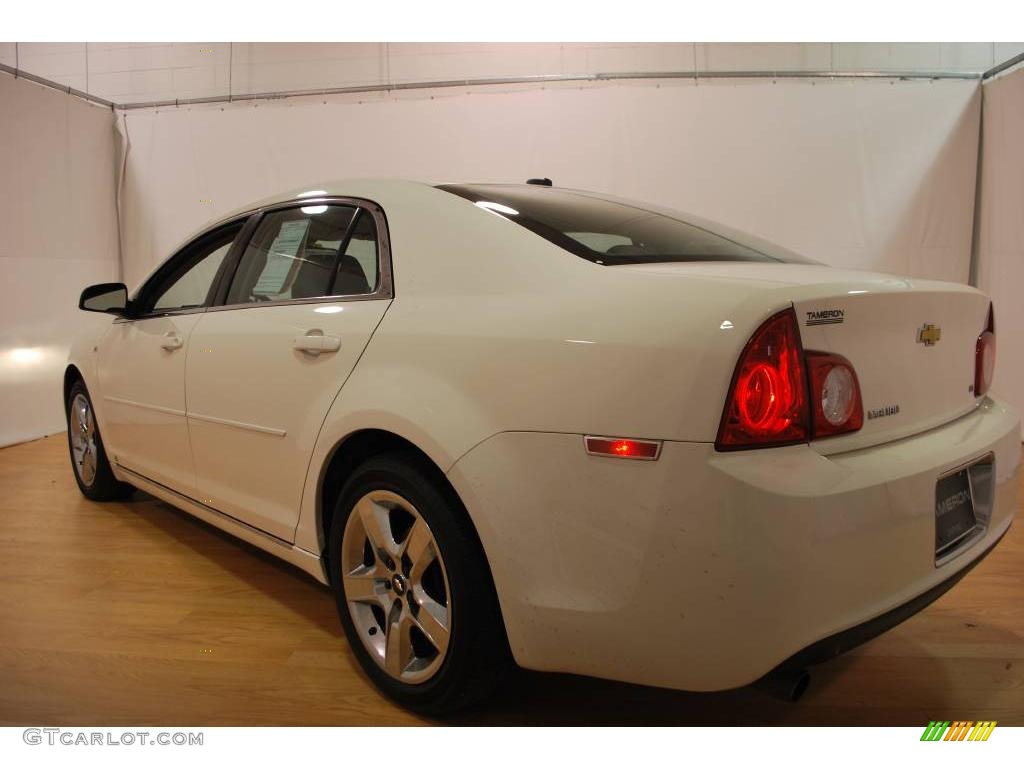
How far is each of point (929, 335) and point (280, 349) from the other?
140 centimetres

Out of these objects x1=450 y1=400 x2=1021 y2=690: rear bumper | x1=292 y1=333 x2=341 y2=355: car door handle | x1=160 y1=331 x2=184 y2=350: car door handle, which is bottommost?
x1=450 y1=400 x2=1021 y2=690: rear bumper

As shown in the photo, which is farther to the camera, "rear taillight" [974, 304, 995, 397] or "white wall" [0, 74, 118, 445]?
"white wall" [0, 74, 118, 445]

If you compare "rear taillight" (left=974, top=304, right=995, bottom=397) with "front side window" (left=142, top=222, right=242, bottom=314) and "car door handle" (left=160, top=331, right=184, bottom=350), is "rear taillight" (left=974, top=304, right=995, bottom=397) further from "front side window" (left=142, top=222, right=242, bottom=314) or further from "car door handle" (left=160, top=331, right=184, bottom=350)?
"car door handle" (left=160, top=331, right=184, bottom=350)

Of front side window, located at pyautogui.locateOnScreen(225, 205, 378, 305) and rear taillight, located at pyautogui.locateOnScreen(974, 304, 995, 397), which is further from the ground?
front side window, located at pyautogui.locateOnScreen(225, 205, 378, 305)

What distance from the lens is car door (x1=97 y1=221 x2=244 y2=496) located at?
7.11ft

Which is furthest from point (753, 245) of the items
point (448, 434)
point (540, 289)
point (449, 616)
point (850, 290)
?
point (449, 616)

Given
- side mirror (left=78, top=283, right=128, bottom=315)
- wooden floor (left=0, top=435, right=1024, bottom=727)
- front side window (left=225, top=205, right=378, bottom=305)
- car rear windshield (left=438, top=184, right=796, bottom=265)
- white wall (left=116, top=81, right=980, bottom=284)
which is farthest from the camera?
white wall (left=116, top=81, right=980, bottom=284)

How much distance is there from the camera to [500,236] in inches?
54.9

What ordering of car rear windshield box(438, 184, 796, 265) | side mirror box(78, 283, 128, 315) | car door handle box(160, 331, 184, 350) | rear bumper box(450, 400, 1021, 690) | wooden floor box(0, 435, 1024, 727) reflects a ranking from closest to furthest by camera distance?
rear bumper box(450, 400, 1021, 690)
car rear windshield box(438, 184, 796, 265)
wooden floor box(0, 435, 1024, 727)
car door handle box(160, 331, 184, 350)
side mirror box(78, 283, 128, 315)

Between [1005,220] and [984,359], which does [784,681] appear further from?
[1005,220]

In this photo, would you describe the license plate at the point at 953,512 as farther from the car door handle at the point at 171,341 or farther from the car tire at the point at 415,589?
the car door handle at the point at 171,341

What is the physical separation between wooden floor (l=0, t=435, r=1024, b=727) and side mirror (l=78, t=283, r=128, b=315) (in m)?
0.86

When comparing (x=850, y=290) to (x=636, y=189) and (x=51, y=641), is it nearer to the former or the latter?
(x=51, y=641)

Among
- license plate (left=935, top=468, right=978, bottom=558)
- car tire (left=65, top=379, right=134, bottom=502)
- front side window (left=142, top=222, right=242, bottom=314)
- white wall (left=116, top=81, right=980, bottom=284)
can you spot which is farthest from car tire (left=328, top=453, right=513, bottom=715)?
white wall (left=116, top=81, right=980, bottom=284)
